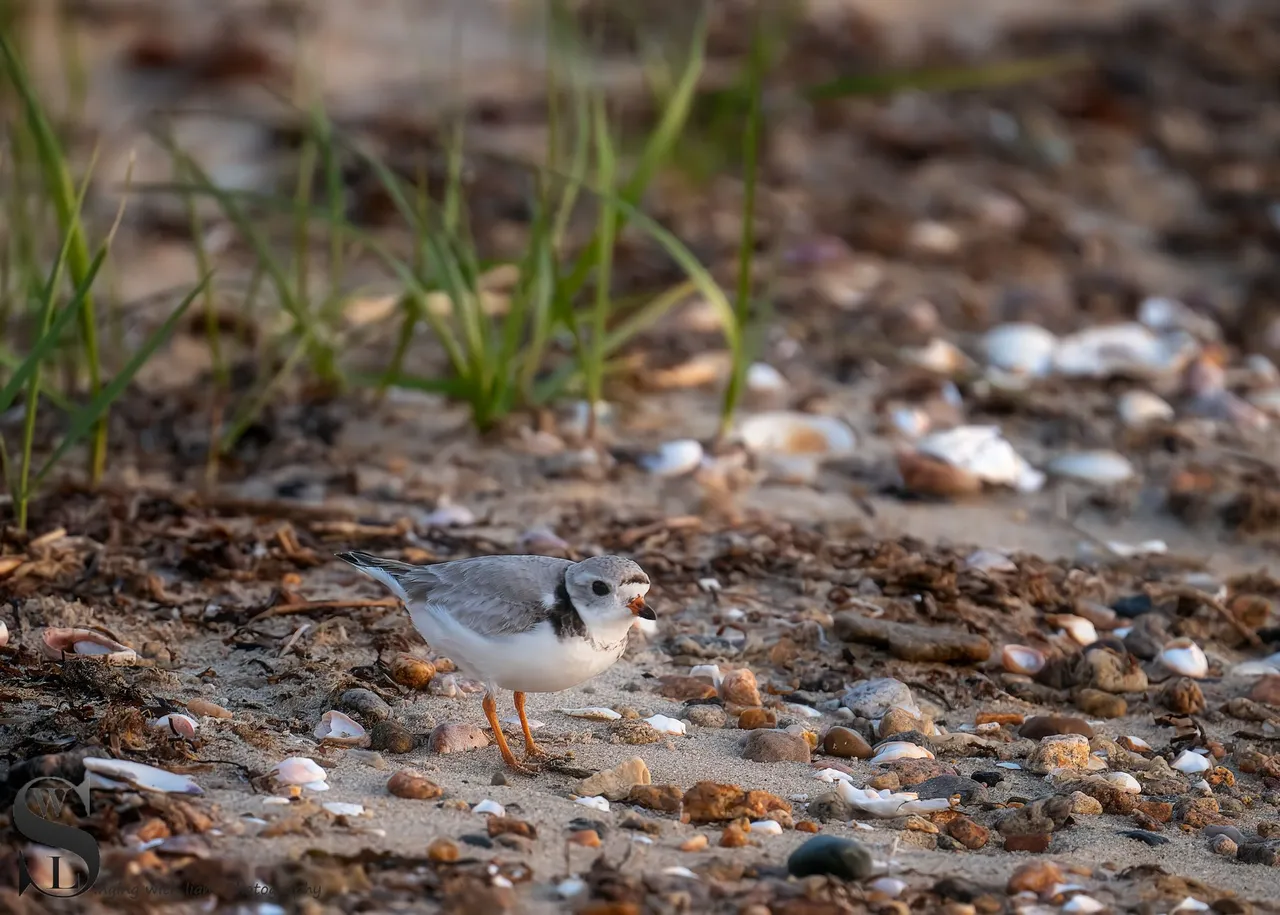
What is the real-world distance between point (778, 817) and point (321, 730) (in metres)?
0.88

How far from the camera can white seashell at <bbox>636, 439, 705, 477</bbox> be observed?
13.9ft

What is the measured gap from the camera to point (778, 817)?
105 inches

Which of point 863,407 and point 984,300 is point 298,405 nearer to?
point 863,407

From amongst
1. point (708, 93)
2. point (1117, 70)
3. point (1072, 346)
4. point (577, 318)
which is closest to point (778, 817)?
point (577, 318)

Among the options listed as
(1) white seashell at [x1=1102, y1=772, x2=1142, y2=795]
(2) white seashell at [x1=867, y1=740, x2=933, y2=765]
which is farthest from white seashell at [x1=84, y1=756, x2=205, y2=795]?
(1) white seashell at [x1=1102, y1=772, x2=1142, y2=795]

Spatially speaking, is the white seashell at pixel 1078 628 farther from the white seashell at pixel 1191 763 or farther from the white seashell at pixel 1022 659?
the white seashell at pixel 1191 763

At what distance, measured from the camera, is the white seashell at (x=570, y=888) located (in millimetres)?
2334

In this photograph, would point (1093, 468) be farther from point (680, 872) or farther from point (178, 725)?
point (178, 725)

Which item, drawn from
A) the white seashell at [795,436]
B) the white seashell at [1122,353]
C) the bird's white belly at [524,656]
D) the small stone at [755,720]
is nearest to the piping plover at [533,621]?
the bird's white belly at [524,656]

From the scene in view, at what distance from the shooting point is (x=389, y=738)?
2840 mm

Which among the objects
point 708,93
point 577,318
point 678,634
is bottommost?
point 678,634

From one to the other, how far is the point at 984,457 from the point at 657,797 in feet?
6.63

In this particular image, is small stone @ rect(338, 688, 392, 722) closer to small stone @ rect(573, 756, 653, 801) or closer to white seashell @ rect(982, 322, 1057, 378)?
small stone @ rect(573, 756, 653, 801)

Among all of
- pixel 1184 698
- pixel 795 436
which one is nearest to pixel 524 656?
pixel 1184 698
